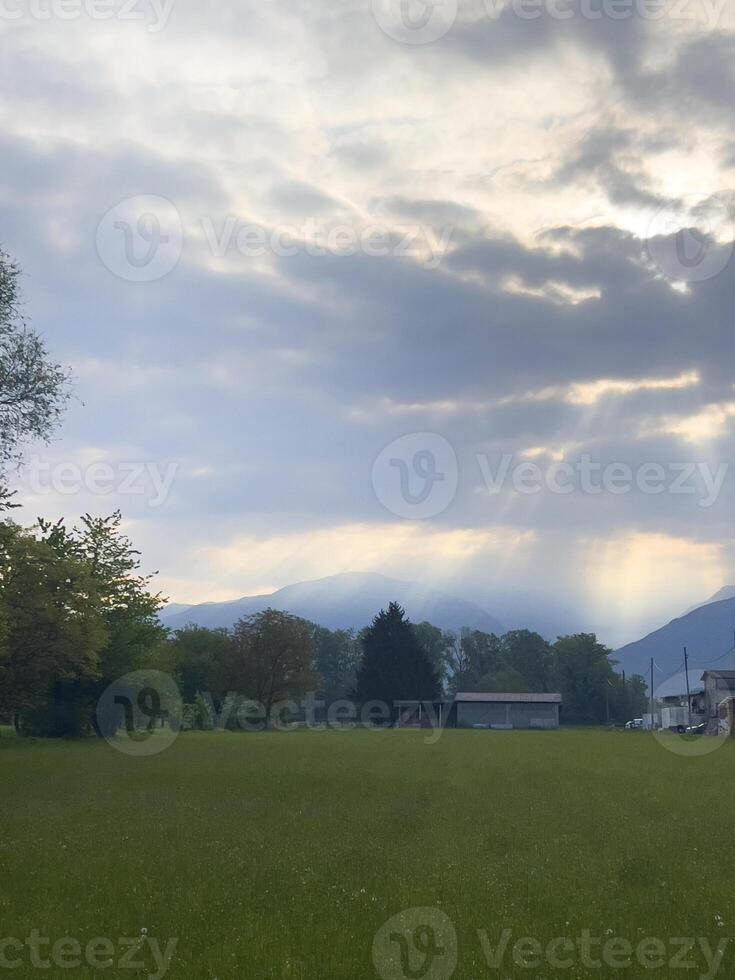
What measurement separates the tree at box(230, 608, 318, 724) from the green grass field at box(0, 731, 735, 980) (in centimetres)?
9501

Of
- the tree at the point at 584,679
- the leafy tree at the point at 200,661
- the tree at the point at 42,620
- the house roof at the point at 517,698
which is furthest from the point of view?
the tree at the point at 584,679

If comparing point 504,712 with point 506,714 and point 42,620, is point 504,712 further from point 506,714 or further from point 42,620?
point 42,620

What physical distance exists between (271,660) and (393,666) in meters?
21.6

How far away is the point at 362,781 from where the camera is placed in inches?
1508

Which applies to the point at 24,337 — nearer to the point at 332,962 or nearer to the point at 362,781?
the point at 362,781

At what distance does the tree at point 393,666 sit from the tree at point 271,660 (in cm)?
1425

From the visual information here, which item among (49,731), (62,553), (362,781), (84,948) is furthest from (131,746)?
(84,948)

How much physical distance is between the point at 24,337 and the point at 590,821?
2880cm

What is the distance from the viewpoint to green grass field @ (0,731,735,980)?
1353 centimetres

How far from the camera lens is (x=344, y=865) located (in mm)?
18938

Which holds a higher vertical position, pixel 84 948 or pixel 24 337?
pixel 24 337

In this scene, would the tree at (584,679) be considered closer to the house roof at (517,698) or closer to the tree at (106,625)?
the house roof at (517,698)

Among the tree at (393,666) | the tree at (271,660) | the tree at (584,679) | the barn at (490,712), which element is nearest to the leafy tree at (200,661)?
the tree at (271,660)

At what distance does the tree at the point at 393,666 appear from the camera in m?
147
